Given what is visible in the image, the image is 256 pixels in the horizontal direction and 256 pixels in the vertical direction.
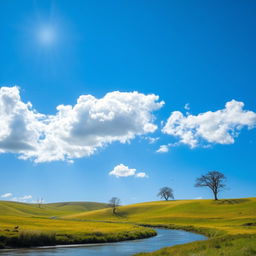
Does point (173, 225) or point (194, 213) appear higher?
point (194, 213)

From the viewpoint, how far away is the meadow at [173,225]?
30.0m

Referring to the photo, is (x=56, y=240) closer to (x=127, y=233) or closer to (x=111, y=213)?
(x=127, y=233)

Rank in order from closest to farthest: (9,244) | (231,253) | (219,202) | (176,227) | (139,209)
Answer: (231,253) < (9,244) < (176,227) < (219,202) < (139,209)

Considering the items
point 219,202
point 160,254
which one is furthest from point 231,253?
point 219,202

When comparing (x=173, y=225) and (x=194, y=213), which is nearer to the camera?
(x=173, y=225)

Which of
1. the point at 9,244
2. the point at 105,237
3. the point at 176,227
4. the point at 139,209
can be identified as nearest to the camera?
the point at 9,244

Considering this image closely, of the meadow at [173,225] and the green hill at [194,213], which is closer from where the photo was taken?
the meadow at [173,225]

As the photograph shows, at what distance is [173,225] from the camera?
80562 millimetres

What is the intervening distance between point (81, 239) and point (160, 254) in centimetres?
1976

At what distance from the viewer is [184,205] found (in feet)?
406

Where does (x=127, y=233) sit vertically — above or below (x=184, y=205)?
below

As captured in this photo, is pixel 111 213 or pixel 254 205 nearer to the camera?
pixel 254 205

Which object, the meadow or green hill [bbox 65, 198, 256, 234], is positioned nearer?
the meadow

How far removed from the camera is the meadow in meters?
30.0
